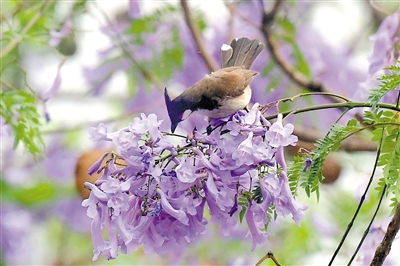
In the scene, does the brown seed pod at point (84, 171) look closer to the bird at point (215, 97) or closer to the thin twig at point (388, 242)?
the bird at point (215, 97)

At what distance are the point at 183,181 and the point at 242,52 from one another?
230 millimetres

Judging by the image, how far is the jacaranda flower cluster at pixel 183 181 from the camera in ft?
1.59

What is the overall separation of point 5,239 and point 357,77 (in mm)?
930

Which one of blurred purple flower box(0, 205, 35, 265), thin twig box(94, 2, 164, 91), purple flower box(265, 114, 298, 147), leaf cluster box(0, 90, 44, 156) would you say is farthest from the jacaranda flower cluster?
blurred purple flower box(0, 205, 35, 265)

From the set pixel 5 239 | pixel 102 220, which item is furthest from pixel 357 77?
pixel 102 220

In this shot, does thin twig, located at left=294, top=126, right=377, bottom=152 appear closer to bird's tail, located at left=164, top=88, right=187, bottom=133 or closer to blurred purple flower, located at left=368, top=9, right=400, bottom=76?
blurred purple flower, located at left=368, top=9, right=400, bottom=76

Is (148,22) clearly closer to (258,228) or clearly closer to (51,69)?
(51,69)

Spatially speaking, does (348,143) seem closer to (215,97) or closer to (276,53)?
(276,53)

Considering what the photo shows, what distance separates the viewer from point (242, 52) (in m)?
0.66

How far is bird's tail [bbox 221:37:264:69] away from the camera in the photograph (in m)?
0.66

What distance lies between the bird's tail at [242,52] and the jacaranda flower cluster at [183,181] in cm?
15

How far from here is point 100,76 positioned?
1514 millimetres

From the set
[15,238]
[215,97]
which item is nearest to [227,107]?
[215,97]

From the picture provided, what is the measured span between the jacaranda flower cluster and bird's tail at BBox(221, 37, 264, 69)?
15 cm
